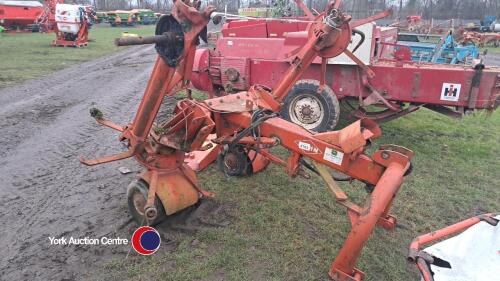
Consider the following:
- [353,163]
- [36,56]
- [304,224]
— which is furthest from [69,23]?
[353,163]

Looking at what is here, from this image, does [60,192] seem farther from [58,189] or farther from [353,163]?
[353,163]

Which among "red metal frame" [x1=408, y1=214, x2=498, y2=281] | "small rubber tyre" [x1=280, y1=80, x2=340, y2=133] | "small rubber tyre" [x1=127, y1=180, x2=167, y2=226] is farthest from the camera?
"small rubber tyre" [x1=280, y1=80, x2=340, y2=133]

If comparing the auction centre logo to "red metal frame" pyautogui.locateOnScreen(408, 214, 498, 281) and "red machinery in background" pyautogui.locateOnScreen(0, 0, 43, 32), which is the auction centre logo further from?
"red machinery in background" pyautogui.locateOnScreen(0, 0, 43, 32)

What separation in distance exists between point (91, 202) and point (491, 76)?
5.49 m

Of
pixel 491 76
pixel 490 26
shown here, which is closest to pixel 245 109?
pixel 491 76

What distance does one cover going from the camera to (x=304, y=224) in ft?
13.4

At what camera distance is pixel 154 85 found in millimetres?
3354

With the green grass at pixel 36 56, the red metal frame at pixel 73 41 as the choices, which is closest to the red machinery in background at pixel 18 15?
the green grass at pixel 36 56

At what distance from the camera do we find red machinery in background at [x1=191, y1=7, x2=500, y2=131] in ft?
19.3

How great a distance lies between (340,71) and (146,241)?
4.33 m

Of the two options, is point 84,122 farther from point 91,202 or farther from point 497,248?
point 497,248

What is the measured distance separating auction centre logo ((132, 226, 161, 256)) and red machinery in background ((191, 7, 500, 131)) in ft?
9.41

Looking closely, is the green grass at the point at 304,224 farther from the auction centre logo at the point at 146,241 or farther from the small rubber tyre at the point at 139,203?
the small rubber tyre at the point at 139,203

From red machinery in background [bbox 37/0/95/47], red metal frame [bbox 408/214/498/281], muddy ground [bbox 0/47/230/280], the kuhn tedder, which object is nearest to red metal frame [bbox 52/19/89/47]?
red machinery in background [bbox 37/0/95/47]
